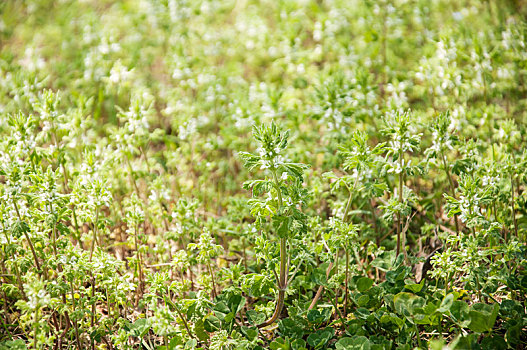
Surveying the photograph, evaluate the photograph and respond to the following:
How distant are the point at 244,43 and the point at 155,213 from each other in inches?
120

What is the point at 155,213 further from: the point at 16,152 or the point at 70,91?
the point at 70,91

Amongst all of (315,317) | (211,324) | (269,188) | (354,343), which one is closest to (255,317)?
(211,324)

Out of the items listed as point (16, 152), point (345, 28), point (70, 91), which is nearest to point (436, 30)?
point (345, 28)

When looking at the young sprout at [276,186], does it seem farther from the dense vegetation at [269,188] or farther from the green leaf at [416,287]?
the green leaf at [416,287]

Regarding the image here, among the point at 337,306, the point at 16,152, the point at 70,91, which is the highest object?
the point at 16,152

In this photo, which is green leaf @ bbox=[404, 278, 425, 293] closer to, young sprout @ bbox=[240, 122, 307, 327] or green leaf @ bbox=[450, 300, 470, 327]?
green leaf @ bbox=[450, 300, 470, 327]

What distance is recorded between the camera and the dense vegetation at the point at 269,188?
3008 mm

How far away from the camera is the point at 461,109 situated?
3.83m

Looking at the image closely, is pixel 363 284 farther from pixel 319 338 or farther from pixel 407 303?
pixel 319 338

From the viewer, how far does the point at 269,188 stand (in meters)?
2.84

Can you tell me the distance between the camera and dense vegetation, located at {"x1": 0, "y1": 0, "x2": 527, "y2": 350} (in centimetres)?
301

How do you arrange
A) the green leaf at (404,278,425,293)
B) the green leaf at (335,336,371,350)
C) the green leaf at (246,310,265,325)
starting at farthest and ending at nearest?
the green leaf at (246,310,265,325)
the green leaf at (404,278,425,293)
the green leaf at (335,336,371,350)

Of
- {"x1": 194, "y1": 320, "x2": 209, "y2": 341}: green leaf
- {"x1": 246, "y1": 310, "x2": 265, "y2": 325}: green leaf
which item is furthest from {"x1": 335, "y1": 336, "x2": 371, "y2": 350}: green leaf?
{"x1": 194, "y1": 320, "x2": 209, "y2": 341}: green leaf

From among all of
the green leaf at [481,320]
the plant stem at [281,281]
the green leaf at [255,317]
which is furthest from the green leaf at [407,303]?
the green leaf at [255,317]
